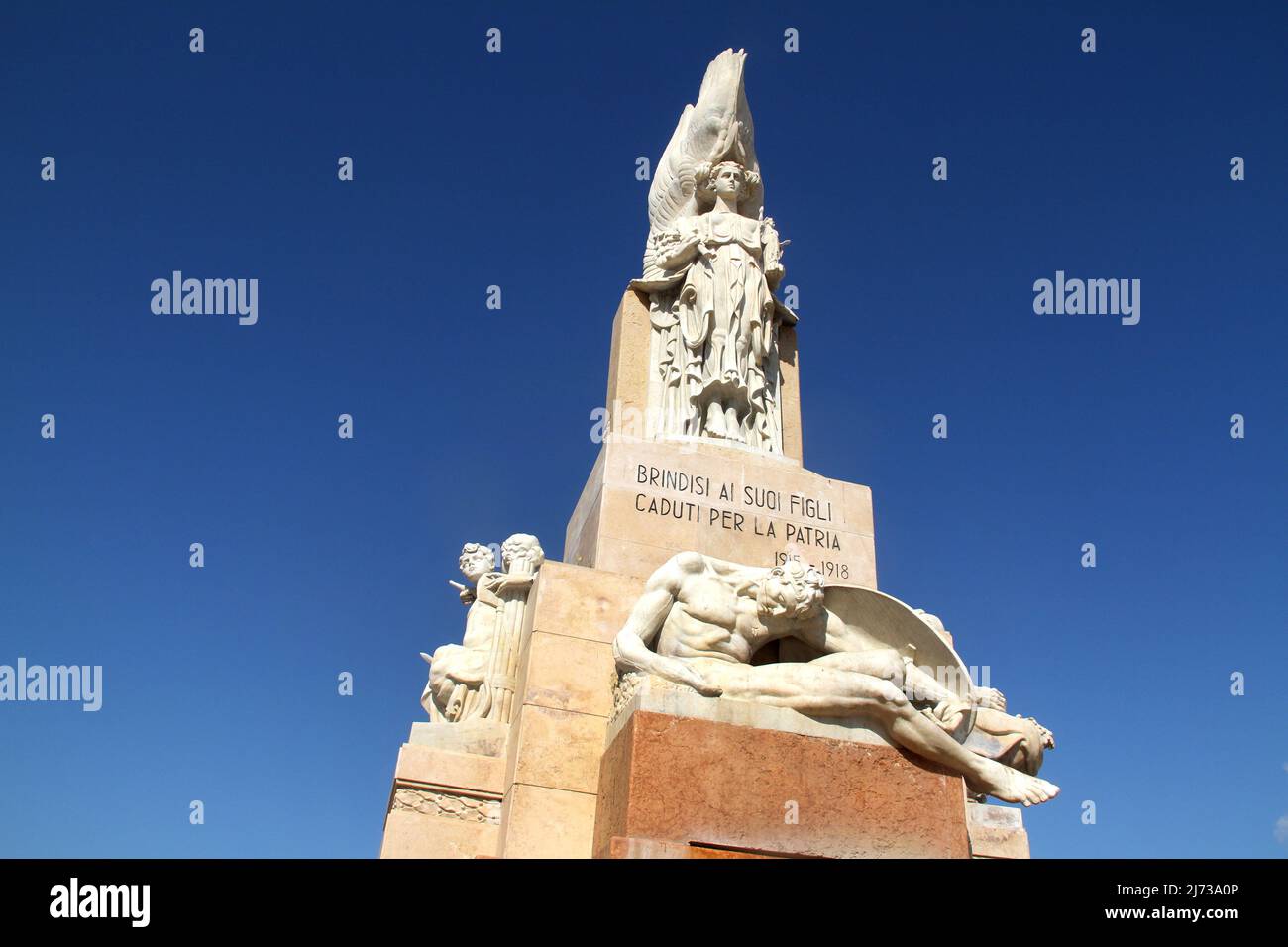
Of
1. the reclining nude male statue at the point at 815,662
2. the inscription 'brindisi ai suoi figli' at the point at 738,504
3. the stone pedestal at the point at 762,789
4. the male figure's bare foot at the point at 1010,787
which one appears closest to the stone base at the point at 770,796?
the stone pedestal at the point at 762,789

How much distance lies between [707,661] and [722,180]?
710 centimetres

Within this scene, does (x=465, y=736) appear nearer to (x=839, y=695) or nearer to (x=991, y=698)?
(x=839, y=695)

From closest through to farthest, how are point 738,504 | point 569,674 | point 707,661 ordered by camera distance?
point 707,661
point 569,674
point 738,504

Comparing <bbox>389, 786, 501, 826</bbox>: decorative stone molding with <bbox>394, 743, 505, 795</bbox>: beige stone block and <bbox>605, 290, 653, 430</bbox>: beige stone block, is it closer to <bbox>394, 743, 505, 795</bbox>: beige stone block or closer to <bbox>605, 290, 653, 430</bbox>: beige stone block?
<bbox>394, 743, 505, 795</bbox>: beige stone block

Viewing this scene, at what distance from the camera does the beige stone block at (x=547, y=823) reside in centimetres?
822

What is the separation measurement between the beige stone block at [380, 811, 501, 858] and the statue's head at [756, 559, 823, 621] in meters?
3.00

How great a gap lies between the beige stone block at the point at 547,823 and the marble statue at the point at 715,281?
451 centimetres

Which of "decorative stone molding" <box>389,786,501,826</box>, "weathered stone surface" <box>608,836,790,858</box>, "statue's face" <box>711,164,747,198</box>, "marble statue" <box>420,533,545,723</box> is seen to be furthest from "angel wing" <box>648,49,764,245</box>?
"weathered stone surface" <box>608,836,790,858</box>

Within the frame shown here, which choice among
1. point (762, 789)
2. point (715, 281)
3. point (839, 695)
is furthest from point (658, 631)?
point (715, 281)

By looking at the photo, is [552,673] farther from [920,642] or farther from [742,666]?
[920,642]

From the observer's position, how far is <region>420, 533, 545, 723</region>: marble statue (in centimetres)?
995

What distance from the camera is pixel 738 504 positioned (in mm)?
10727

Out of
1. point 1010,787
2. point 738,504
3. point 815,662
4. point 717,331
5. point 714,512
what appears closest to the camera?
point 815,662
